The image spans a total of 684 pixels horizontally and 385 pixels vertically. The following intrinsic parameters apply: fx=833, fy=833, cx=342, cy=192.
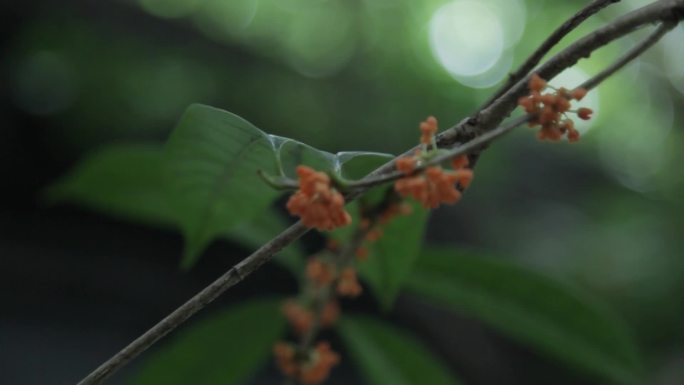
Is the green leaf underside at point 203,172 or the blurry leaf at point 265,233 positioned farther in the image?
the blurry leaf at point 265,233

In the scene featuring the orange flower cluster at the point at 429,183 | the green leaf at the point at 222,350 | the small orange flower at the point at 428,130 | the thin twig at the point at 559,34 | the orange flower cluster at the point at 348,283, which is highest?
the thin twig at the point at 559,34

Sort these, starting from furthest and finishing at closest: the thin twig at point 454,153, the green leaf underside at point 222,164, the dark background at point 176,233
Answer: the dark background at point 176,233 → the green leaf underside at point 222,164 → the thin twig at point 454,153

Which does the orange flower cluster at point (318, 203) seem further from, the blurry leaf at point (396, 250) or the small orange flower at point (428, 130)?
the blurry leaf at point (396, 250)

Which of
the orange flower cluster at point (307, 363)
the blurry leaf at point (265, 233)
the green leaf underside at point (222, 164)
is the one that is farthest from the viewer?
the blurry leaf at point (265, 233)

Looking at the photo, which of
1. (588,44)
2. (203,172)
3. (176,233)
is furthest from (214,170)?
(176,233)

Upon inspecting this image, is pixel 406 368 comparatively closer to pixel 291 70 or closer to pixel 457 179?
pixel 457 179

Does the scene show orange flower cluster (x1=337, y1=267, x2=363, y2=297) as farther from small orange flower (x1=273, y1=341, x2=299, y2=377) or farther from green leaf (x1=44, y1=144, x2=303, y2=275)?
green leaf (x1=44, y1=144, x2=303, y2=275)

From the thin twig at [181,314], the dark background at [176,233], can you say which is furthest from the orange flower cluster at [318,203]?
the dark background at [176,233]
